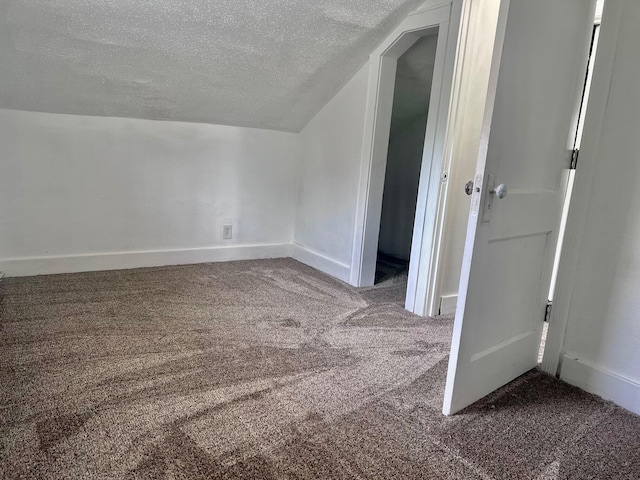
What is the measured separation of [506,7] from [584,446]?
1525 mm

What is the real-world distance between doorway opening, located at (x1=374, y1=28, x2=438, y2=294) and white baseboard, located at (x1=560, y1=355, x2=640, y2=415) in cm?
145

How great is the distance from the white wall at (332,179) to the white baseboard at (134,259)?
0.38 metres

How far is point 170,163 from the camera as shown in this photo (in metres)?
3.30

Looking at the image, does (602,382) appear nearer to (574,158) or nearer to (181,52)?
(574,158)

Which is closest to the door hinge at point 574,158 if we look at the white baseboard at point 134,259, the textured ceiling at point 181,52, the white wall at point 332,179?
the textured ceiling at point 181,52

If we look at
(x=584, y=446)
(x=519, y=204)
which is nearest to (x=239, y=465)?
(x=584, y=446)

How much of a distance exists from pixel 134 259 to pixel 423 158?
2.19 meters

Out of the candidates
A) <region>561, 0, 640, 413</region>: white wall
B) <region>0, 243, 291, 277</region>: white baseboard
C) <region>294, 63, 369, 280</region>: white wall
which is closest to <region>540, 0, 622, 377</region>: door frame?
<region>561, 0, 640, 413</region>: white wall

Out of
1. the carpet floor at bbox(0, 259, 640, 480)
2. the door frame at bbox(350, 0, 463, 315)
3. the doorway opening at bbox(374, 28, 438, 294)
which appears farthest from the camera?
the doorway opening at bbox(374, 28, 438, 294)

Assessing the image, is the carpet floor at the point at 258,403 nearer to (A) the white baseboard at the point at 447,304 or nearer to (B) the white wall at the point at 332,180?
(A) the white baseboard at the point at 447,304

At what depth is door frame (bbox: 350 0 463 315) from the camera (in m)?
2.51

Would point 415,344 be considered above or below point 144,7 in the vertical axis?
below

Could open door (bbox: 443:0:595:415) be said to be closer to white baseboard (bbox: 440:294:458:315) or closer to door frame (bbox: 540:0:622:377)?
door frame (bbox: 540:0:622:377)

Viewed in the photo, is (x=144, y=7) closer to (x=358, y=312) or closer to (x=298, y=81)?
(x=298, y=81)
